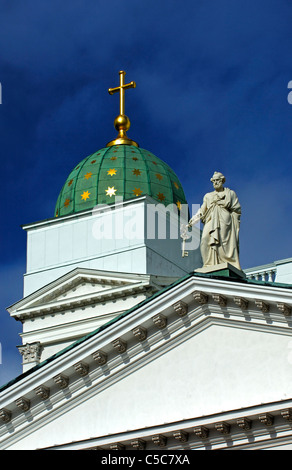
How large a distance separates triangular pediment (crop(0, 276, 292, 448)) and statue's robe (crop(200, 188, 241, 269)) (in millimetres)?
1457

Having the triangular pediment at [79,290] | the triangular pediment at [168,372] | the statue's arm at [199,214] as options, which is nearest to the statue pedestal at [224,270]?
the triangular pediment at [168,372]

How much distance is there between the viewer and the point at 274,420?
28016 mm

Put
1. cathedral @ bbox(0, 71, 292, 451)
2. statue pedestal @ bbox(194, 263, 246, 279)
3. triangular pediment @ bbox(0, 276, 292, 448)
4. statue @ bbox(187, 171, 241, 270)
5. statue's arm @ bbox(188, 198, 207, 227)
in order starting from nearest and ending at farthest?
cathedral @ bbox(0, 71, 292, 451) < triangular pediment @ bbox(0, 276, 292, 448) < statue pedestal @ bbox(194, 263, 246, 279) < statue @ bbox(187, 171, 241, 270) < statue's arm @ bbox(188, 198, 207, 227)

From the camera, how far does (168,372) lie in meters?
30.9

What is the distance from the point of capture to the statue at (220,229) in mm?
31422

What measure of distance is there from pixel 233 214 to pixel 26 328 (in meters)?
18.8

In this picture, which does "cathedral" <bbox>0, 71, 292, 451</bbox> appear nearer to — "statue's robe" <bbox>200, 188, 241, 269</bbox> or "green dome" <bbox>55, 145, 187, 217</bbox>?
"statue's robe" <bbox>200, 188, 241, 269</bbox>

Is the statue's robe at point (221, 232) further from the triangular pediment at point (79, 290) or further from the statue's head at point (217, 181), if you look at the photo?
the triangular pediment at point (79, 290)

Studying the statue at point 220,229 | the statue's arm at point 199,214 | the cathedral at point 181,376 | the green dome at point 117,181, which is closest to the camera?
the cathedral at point 181,376

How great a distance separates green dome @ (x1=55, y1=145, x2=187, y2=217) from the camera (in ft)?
166

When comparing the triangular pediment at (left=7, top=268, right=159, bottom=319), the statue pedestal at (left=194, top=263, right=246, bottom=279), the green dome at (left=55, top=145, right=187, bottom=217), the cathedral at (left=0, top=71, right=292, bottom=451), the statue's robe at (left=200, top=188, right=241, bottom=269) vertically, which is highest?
the green dome at (left=55, top=145, right=187, bottom=217)

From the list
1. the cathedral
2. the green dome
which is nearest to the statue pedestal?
the cathedral

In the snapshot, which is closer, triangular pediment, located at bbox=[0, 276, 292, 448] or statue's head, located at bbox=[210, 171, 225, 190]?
triangular pediment, located at bbox=[0, 276, 292, 448]
